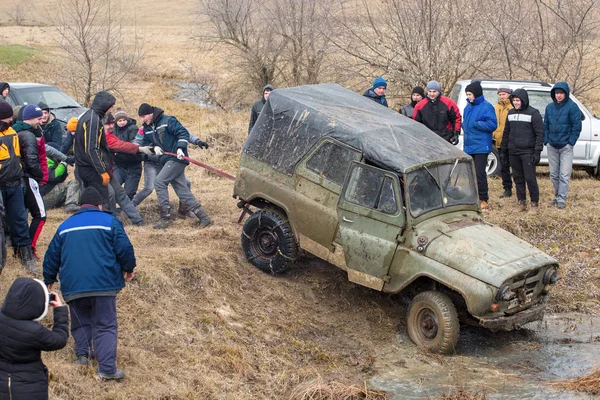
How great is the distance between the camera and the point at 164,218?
1079cm

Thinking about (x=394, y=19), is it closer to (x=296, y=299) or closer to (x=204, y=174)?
(x=204, y=174)

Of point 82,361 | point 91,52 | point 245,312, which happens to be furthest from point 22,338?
point 91,52

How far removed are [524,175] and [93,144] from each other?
21.1ft

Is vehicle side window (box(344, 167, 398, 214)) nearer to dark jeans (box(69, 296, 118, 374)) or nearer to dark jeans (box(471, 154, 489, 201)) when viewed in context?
dark jeans (box(69, 296, 118, 374))

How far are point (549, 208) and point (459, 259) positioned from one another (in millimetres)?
4666

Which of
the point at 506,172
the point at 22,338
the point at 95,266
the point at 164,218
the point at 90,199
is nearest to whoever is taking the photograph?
the point at 22,338

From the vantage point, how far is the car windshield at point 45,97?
14.9 metres

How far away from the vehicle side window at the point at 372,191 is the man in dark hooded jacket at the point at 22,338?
13.4 feet

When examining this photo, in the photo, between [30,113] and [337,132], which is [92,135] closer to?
[30,113]

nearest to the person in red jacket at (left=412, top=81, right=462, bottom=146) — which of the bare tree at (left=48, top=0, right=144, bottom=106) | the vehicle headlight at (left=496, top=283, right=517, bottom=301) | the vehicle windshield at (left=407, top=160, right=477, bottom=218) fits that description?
the vehicle windshield at (left=407, top=160, right=477, bottom=218)

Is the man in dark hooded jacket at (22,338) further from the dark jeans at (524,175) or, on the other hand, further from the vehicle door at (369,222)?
the dark jeans at (524,175)

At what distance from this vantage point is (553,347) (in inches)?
318

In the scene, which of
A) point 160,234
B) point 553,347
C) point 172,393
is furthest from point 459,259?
point 160,234

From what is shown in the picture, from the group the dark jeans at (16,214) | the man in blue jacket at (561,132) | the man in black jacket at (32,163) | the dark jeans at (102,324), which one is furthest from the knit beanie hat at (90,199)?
the man in blue jacket at (561,132)
